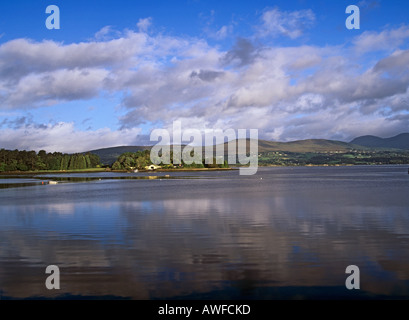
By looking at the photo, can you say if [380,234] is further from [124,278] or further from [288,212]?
[124,278]

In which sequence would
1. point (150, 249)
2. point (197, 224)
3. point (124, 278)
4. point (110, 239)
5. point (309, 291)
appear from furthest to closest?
point (197, 224) → point (110, 239) → point (150, 249) → point (124, 278) → point (309, 291)

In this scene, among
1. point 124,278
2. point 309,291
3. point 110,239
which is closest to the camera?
point 309,291

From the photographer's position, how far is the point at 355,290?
14125mm

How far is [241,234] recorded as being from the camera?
26578mm

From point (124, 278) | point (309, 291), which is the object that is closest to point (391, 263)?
point (309, 291)

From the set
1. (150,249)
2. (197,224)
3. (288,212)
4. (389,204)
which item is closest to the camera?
(150,249)

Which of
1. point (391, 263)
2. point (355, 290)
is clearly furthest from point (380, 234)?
point (355, 290)
